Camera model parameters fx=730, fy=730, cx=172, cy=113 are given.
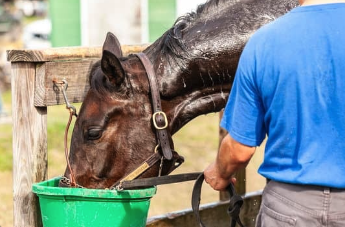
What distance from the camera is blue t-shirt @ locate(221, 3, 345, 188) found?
8.21 ft

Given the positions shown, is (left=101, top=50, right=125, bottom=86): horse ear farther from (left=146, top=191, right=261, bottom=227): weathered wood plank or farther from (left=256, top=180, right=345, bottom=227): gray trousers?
(left=256, top=180, right=345, bottom=227): gray trousers

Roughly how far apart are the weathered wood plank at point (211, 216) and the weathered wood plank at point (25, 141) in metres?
0.86

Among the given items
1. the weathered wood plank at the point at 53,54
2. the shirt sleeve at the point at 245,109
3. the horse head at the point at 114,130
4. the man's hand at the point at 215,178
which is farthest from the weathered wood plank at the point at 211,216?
the shirt sleeve at the point at 245,109

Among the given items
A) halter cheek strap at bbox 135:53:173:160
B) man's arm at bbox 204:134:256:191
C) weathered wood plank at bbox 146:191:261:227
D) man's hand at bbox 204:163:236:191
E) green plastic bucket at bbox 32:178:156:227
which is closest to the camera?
man's arm at bbox 204:134:256:191

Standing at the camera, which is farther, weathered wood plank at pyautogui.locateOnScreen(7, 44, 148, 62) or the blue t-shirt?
weathered wood plank at pyautogui.locateOnScreen(7, 44, 148, 62)

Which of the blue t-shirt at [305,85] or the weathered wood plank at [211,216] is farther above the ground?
the blue t-shirt at [305,85]

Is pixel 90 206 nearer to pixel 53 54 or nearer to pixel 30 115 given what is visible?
pixel 30 115

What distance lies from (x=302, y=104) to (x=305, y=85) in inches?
2.6

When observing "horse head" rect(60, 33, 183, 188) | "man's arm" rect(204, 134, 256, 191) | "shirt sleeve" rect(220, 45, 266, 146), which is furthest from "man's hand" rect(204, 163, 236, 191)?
"horse head" rect(60, 33, 183, 188)

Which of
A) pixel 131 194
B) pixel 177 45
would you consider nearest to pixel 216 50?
pixel 177 45

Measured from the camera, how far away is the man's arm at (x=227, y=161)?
269cm

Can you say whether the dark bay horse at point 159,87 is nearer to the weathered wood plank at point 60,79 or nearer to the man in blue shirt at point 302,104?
the weathered wood plank at point 60,79

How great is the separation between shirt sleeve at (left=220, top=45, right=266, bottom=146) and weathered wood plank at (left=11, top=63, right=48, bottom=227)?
4.80 feet

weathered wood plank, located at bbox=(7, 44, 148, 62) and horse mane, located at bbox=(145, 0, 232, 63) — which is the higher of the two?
horse mane, located at bbox=(145, 0, 232, 63)
